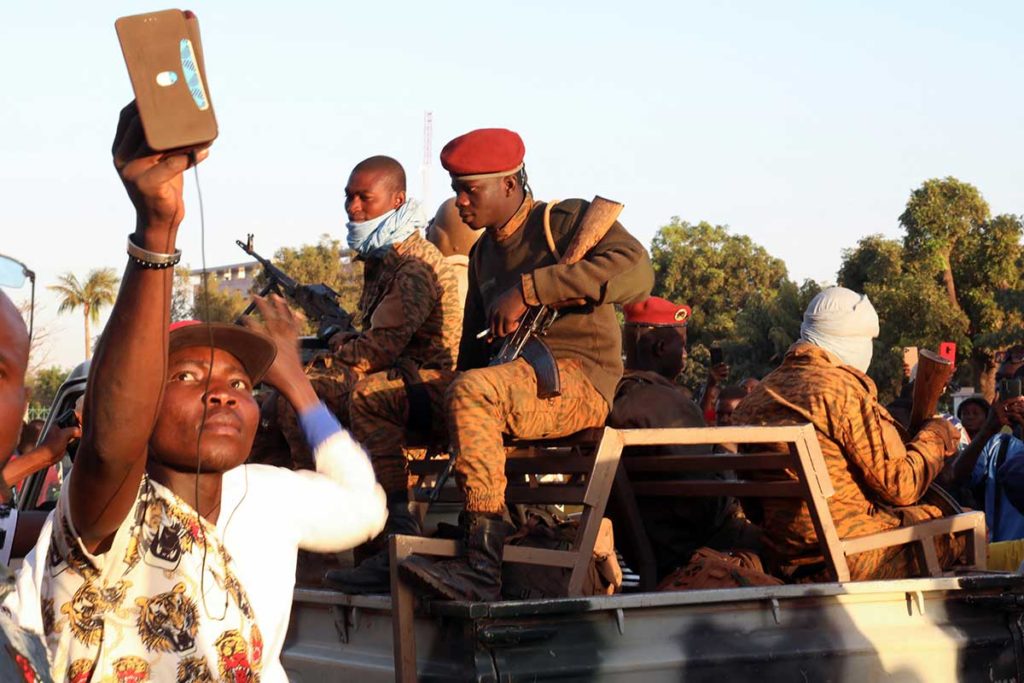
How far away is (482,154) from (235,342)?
2.79 m

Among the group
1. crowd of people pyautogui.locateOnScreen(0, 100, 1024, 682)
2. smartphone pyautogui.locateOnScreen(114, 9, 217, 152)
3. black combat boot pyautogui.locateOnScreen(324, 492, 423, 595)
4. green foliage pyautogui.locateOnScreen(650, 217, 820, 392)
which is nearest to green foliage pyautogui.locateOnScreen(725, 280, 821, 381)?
green foliage pyautogui.locateOnScreen(650, 217, 820, 392)

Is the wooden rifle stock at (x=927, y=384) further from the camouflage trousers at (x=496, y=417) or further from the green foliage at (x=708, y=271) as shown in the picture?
the green foliage at (x=708, y=271)

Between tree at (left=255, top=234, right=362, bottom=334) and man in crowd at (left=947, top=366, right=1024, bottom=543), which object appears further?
tree at (left=255, top=234, right=362, bottom=334)

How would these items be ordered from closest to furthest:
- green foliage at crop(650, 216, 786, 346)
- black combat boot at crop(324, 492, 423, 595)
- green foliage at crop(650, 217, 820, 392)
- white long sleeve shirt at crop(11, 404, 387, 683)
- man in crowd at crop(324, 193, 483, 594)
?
white long sleeve shirt at crop(11, 404, 387, 683) → black combat boot at crop(324, 492, 423, 595) → man in crowd at crop(324, 193, 483, 594) → green foliage at crop(650, 217, 820, 392) → green foliage at crop(650, 216, 786, 346)

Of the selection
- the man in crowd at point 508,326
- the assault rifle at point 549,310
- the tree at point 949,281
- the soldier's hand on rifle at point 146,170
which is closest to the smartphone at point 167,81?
the soldier's hand on rifle at point 146,170

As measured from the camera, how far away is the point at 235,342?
3.04 m

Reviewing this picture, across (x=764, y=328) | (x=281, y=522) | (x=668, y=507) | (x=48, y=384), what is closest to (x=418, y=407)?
(x=668, y=507)

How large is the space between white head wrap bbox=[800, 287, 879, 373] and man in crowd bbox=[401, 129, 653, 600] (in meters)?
0.71

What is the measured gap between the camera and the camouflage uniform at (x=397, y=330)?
6254 millimetres

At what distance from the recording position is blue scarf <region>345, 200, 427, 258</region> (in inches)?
252

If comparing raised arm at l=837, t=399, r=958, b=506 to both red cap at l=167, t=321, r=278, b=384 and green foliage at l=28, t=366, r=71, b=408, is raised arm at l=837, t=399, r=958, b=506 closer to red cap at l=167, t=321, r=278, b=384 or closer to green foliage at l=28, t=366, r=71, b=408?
red cap at l=167, t=321, r=278, b=384

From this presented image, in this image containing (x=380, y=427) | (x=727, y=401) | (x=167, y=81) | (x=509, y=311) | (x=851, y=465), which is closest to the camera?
(x=167, y=81)

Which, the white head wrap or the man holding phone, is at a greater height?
the white head wrap

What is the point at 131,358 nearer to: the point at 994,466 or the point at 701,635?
the point at 701,635
